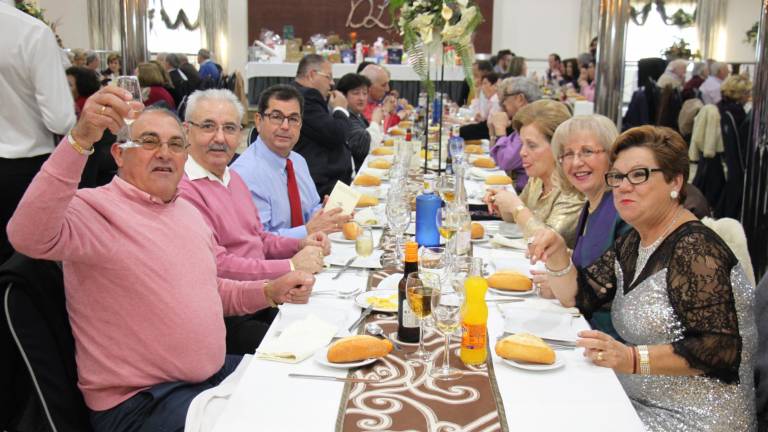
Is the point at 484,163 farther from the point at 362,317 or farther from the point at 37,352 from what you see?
the point at 37,352

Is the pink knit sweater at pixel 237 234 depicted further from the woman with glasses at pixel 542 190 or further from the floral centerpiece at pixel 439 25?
the floral centerpiece at pixel 439 25

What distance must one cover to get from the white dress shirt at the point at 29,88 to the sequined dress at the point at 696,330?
273 cm

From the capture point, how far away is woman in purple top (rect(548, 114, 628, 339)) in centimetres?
241

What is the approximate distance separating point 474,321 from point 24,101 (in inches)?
107

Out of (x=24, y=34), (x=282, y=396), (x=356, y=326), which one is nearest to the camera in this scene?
(x=282, y=396)

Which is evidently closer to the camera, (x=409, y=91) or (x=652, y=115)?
(x=652, y=115)

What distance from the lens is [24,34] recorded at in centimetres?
330

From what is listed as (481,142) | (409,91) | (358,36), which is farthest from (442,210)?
(358,36)

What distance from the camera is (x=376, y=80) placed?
7.22 m

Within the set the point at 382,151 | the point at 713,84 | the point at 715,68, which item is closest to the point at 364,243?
the point at 382,151

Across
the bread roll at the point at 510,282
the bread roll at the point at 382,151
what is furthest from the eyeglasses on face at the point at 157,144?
the bread roll at the point at 382,151

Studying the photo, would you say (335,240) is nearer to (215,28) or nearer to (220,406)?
(220,406)

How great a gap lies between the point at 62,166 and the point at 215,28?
1535 cm

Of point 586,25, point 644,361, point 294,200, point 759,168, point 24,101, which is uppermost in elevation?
point 586,25
